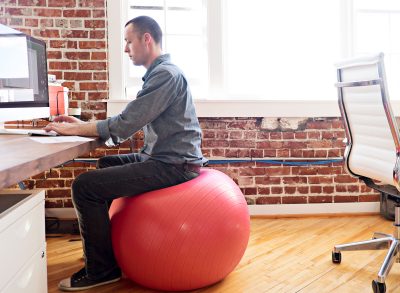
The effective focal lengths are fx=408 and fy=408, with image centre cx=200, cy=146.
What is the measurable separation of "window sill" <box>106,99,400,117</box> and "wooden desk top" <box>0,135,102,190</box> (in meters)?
1.56

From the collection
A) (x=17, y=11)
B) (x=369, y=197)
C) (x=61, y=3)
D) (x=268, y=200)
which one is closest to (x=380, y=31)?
(x=369, y=197)

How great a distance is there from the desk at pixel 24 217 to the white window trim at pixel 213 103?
1.49 meters

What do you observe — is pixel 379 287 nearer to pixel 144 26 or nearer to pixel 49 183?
pixel 144 26

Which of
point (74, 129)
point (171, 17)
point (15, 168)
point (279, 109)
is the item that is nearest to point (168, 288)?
point (74, 129)

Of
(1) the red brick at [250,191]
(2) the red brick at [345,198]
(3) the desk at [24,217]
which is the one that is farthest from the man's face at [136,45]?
(2) the red brick at [345,198]

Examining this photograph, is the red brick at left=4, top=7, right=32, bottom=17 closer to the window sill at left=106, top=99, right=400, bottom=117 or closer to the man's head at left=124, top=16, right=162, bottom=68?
the window sill at left=106, top=99, right=400, bottom=117

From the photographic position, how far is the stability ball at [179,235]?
1785mm

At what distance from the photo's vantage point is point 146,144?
216 cm

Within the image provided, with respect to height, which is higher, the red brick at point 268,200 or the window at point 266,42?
the window at point 266,42

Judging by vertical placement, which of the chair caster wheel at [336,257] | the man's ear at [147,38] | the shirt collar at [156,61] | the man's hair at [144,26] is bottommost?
the chair caster wheel at [336,257]

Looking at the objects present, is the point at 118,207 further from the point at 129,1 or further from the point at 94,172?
the point at 129,1

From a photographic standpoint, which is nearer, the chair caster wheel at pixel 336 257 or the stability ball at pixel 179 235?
the stability ball at pixel 179 235

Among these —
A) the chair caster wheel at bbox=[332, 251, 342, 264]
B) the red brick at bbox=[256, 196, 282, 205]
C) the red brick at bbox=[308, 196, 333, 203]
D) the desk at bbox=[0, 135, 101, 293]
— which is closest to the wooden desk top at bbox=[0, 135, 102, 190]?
the desk at bbox=[0, 135, 101, 293]

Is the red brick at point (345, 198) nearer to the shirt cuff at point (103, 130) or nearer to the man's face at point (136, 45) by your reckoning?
the man's face at point (136, 45)
